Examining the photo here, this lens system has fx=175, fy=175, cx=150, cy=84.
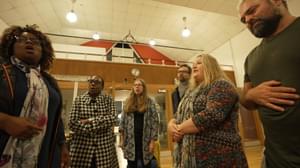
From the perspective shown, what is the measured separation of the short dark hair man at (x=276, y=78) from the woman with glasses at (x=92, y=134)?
3.92 feet

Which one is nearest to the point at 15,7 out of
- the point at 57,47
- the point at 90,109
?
the point at 57,47

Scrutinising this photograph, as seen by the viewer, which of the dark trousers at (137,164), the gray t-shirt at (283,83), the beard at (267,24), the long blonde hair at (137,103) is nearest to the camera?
the gray t-shirt at (283,83)

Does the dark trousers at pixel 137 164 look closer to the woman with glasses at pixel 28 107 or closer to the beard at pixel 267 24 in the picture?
the woman with glasses at pixel 28 107

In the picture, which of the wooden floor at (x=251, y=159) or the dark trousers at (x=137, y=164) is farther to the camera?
the wooden floor at (x=251, y=159)

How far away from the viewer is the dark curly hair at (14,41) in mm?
965

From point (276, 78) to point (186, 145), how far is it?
59 cm

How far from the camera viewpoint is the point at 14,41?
0.99m

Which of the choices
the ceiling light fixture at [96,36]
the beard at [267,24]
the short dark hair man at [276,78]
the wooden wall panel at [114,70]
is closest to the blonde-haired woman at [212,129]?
the short dark hair man at [276,78]

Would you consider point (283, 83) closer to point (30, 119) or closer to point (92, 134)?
point (30, 119)

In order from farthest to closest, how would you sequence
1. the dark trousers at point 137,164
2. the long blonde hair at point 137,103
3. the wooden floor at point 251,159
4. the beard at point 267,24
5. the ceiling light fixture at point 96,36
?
the ceiling light fixture at point 96,36
the wooden floor at point 251,159
the long blonde hair at point 137,103
the dark trousers at point 137,164
the beard at point 267,24

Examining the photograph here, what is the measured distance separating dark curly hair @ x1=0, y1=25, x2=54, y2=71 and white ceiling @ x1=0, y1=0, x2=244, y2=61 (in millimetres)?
3603

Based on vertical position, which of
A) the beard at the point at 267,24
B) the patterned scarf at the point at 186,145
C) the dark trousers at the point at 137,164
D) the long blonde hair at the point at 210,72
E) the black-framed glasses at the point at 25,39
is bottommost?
the dark trousers at the point at 137,164

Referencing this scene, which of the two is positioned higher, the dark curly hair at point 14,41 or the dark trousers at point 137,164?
the dark curly hair at point 14,41

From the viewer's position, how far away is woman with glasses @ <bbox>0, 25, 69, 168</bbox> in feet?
2.45
